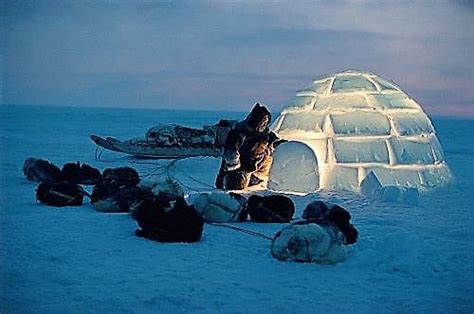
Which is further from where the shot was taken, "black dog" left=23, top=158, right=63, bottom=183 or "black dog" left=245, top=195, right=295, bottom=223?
"black dog" left=23, top=158, right=63, bottom=183

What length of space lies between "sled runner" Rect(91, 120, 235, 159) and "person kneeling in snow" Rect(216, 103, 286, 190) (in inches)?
154

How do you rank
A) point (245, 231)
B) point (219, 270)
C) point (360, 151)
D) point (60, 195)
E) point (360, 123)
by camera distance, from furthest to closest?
point (360, 123) < point (360, 151) < point (60, 195) < point (245, 231) < point (219, 270)

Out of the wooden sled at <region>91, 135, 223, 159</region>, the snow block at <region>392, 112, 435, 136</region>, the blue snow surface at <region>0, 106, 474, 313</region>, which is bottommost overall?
the blue snow surface at <region>0, 106, 474, 313</region>

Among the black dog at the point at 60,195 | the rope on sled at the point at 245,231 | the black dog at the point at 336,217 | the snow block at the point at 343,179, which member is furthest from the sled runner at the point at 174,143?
the black dog at the point at 336,217

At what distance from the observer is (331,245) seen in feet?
14.4

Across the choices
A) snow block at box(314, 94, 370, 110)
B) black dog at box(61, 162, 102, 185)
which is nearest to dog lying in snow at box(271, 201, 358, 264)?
snow block at box(314, 94, 370, 110)

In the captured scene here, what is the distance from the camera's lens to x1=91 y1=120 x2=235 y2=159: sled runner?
1209 cm

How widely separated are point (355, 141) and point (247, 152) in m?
1.32

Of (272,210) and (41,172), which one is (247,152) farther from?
(41,172)

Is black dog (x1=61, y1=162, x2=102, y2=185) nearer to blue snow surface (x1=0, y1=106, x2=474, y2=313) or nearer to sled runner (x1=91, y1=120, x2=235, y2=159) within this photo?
blue snow surface (x1=0, y1=106, x2=474, y2=313)

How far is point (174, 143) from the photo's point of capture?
1272 cm

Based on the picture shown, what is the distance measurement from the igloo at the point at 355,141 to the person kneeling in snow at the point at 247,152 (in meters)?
0.18

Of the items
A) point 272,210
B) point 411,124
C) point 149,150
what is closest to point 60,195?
point 272,210

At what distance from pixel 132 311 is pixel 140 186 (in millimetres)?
3049
